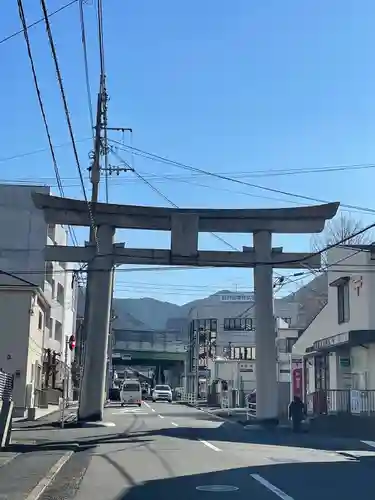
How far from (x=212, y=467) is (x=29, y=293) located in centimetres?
2396

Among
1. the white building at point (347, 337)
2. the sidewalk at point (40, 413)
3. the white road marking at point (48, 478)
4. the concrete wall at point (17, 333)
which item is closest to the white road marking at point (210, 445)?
the white road marking at point (48, 478)

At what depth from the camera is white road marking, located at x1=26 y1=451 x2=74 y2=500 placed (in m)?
11.3

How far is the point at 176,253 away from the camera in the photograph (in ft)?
96.7

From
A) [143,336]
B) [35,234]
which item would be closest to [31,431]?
[35,234]

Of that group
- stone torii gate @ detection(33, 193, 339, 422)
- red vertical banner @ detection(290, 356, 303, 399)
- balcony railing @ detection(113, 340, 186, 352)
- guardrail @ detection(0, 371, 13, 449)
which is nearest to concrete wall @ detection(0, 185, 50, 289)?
red vertical banner @ detection(290, 356, 303, 399)

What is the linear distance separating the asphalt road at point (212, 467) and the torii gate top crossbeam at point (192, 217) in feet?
29.1

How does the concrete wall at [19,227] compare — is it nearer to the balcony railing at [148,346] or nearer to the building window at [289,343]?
the building window at [289,343]

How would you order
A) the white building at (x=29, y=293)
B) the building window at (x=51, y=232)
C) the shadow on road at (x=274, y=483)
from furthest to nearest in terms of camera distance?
the building window at (x=51, y=232) < the white building at (x=29, y=293) < the shadow on road at (x=274, y=483)

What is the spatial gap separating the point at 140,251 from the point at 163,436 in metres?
8.39

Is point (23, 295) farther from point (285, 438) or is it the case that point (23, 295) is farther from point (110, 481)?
point (110, 481)

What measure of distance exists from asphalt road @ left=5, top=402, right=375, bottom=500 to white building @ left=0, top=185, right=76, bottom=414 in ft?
42.0

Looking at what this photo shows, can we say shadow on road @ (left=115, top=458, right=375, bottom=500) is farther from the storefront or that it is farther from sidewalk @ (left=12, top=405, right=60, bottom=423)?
sidewalk @ (left=12, top=405, right=60, bottom=423)

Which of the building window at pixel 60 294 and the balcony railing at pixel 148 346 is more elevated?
the building window at pixel 60 294

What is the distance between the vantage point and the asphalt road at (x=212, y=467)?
39.0ft
